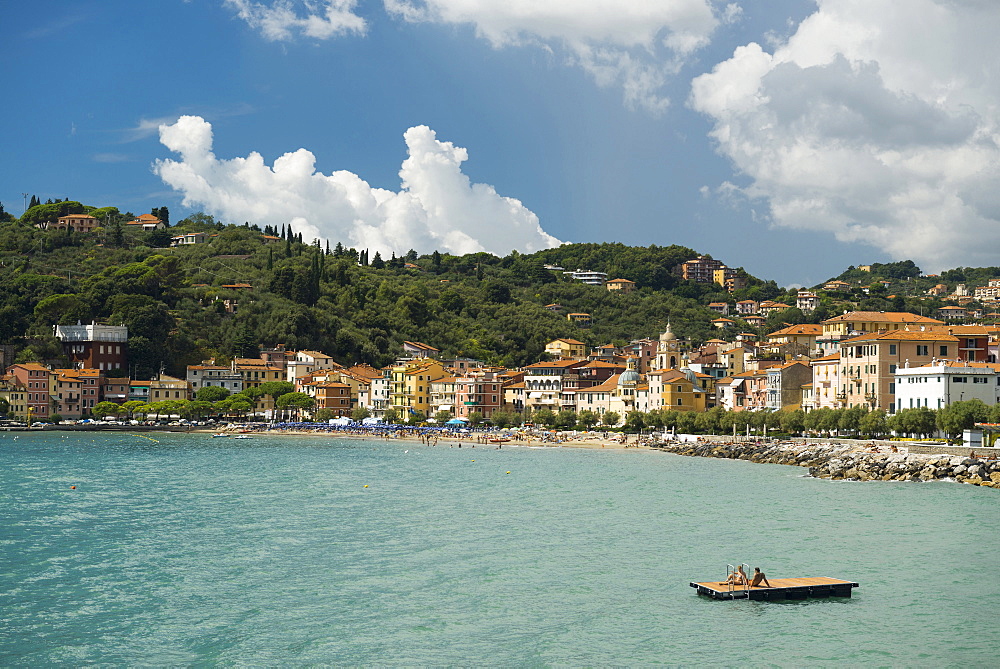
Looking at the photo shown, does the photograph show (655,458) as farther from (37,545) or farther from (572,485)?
(37,545)

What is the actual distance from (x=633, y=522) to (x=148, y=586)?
1491cm

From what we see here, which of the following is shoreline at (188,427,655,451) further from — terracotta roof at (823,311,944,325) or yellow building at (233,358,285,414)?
terracotta roof at (823,311,944,325)

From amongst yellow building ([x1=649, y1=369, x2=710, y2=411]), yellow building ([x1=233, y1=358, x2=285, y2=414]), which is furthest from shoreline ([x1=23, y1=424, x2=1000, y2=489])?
yellow building ([x1=233, y1=358, x2=285, y2=414])

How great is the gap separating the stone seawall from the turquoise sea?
1985mm

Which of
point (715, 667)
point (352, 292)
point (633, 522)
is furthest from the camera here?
point (352, 292)

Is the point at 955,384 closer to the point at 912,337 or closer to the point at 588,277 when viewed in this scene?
the point at 912,337

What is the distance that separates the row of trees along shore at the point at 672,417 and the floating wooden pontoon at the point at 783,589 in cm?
3005

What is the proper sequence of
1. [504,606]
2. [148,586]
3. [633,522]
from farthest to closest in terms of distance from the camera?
[633,522] < [148,586] < [504,606]

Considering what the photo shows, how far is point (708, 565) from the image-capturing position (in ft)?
80.1

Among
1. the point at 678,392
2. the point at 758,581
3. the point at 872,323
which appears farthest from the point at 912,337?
the point at 758,581

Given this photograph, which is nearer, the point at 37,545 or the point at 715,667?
the point at 715,667

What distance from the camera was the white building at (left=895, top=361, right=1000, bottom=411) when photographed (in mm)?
54562

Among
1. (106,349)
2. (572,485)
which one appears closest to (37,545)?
(572,485)

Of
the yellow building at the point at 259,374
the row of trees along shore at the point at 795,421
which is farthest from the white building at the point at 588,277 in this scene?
the row of trees along shore at the point at 795,421
